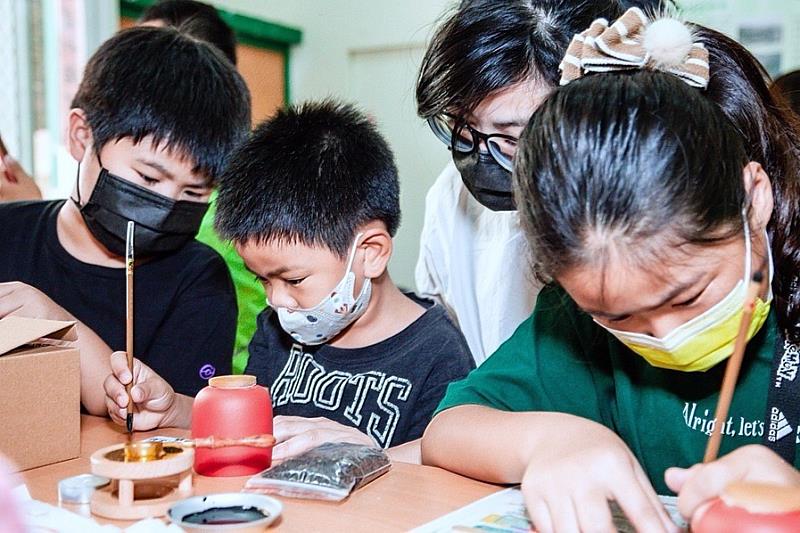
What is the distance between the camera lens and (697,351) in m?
0.86

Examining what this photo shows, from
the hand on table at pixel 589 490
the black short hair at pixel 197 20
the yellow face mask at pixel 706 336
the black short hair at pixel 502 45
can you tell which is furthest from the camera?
the black short hair at pixel 197 20

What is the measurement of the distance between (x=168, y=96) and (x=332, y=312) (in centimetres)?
54

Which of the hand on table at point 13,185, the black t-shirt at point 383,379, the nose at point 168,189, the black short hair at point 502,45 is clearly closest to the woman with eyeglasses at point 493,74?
the black short hair at point 502,45

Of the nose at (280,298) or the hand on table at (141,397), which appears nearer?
the hand on table at (141,397)

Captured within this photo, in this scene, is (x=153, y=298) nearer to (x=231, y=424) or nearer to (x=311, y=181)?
(x=311, y=181)

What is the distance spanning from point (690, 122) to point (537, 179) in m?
0.15

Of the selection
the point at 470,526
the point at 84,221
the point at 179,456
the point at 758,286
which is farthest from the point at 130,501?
the point at 84,221

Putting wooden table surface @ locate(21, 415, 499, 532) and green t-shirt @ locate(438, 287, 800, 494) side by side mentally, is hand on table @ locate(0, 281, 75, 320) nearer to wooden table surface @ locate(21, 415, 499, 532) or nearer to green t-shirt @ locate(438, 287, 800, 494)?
wooden table surface @ locate(21, 415, 499, 532)

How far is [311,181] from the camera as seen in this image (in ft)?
4.40

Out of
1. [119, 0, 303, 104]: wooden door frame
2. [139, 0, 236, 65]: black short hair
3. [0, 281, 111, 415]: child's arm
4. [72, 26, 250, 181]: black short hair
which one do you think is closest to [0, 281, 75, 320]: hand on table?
[0, 281, 111, 415]: child's arm

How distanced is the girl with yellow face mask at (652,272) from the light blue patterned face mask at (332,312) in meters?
0.32

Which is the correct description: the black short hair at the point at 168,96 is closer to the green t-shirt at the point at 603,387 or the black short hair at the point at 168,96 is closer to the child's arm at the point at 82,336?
the child's arm at the point at 82,336

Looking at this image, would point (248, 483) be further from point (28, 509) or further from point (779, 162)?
point (779, 162)

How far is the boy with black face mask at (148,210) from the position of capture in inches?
58.0
